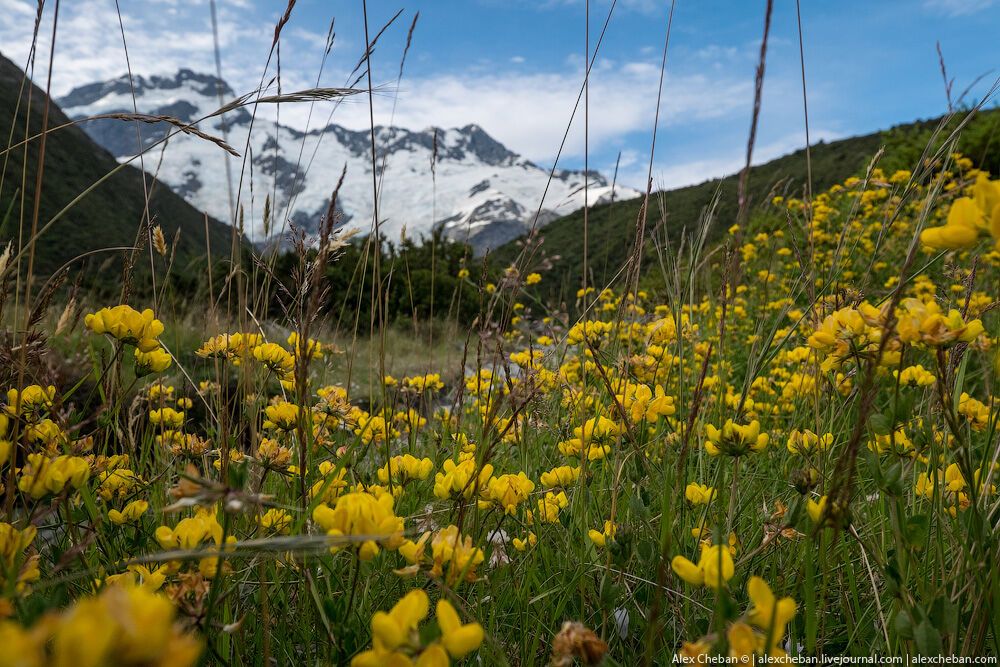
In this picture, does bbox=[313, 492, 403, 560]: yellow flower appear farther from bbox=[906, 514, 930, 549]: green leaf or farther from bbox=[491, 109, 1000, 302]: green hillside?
bbox=[491, 109, 1000, 302]: green hillside

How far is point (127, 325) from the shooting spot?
3.79ft

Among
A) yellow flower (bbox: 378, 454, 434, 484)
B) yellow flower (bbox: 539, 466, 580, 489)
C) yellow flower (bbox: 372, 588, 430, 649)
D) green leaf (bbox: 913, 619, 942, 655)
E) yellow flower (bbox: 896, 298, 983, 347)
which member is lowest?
yellow flower (bbox: 539, 466, 580, 489)

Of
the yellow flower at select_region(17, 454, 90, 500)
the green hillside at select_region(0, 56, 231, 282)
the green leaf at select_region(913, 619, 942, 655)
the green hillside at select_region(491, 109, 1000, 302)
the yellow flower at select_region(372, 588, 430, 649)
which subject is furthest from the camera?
the green hillside at select_region(0, 56, 231, 282)

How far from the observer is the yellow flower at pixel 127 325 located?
3.67 ft

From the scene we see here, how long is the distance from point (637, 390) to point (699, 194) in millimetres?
32762

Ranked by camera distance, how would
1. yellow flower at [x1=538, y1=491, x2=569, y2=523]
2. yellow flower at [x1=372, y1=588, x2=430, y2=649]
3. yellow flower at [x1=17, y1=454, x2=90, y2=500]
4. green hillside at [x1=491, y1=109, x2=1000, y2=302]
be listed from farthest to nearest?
green hillside at [x1=491, y1=109, x2=1000, y2=302] → yellow flower at [x1=538, y1=491, x2=569, y2=523] → yellow flower at [x1=17, y1=454, x2=90, y2=500] → yellow flower at [x1=372, y1=588, x2=430, y2=649]

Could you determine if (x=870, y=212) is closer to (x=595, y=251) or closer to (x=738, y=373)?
(x=738, y=373)

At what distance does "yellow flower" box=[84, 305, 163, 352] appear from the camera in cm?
112

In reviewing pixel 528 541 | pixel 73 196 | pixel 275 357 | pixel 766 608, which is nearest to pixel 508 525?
pixel 528 541

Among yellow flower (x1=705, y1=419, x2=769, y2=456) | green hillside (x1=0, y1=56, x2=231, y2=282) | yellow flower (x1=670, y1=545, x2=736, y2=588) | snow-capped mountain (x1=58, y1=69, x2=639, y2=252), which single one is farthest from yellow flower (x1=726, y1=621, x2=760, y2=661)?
snow-capped mountain (x1=58, y1=69, x2=639, y2=252)

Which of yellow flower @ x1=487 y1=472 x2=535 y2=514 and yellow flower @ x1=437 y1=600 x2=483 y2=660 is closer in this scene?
yellow flower @ x1=437 y1=600 x2=483 y2=660

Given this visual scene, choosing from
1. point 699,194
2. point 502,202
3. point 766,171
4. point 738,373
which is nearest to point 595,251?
point 699,194

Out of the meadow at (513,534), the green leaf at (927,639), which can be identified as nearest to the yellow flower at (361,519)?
the meadow at (513,534)

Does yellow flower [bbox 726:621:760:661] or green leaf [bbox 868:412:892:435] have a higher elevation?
green leaf [bbox 868:412:892:435]
